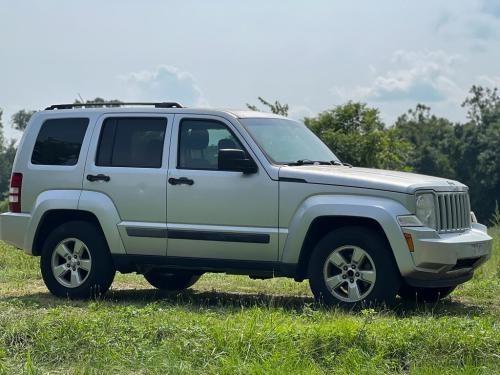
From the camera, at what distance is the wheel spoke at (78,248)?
31.2 ft

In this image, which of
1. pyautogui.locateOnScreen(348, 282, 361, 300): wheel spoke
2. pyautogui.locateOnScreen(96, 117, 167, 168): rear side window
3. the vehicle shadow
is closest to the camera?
pyautogui.locateOnScreen(348, 282, 361, 300): wheel spoke

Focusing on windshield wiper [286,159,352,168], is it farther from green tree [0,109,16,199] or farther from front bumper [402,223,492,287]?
green tree [0,109,16,199]

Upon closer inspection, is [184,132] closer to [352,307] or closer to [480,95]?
[352,307]

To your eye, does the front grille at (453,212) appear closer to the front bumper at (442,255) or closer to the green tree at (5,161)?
the front bumper at (442,255)

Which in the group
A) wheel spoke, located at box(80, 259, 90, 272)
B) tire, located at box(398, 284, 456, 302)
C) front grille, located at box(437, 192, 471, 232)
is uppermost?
front grille, located at box(437, 192, 471, 232)

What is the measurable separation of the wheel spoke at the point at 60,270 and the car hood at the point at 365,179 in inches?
109

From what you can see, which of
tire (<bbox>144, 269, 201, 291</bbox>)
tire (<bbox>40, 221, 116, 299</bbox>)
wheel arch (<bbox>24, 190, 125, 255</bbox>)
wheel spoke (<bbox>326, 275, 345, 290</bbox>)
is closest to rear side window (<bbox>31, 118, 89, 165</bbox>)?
wheel arch (<bbox>24, 190, 125, 255</bbox>)

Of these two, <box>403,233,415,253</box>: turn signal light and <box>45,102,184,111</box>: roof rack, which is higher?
<box>45,102,184,111</box>: roof rack

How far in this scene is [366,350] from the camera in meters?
6.47

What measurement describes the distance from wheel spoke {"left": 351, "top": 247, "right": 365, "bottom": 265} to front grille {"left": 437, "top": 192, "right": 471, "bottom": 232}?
2.51ft

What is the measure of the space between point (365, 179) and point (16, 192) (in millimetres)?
4125

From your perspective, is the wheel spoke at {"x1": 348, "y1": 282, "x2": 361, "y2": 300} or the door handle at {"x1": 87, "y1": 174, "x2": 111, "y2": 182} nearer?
the wheel spoke at {"x1": 348, "y1": 282, "x2": 361, "y2": 300}

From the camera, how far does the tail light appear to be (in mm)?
9883

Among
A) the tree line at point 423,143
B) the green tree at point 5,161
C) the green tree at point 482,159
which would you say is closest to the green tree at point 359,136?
the tree line at point 423,143
